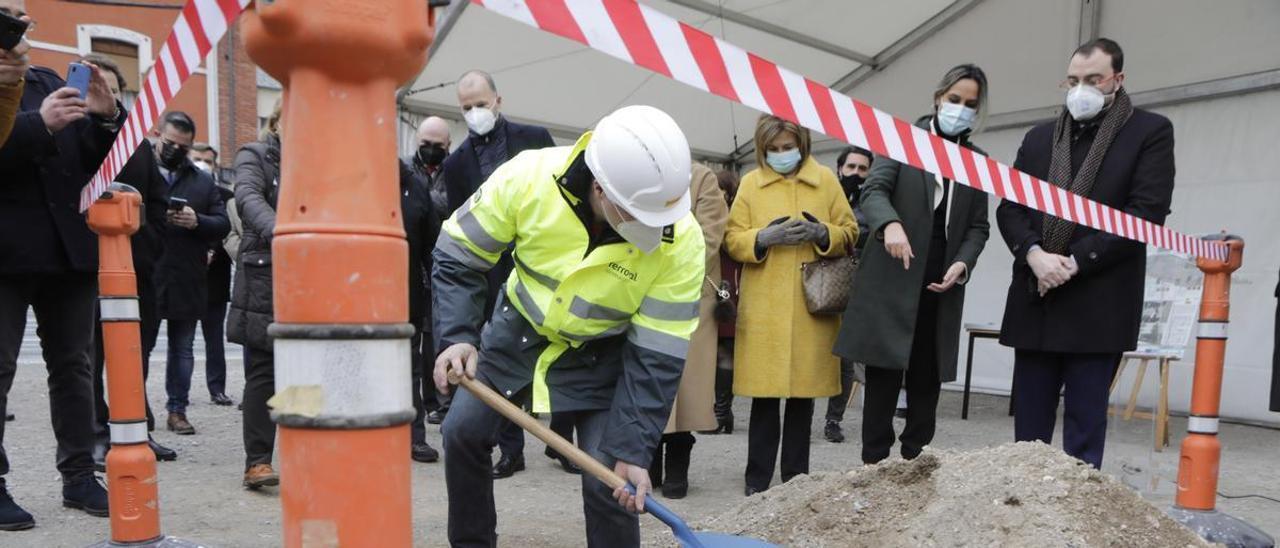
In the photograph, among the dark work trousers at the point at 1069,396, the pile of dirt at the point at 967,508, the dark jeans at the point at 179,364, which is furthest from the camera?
the dark jeans at the point at 179,364

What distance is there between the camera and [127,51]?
61.6 ft

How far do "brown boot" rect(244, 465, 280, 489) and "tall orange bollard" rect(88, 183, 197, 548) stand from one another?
46.6 inches

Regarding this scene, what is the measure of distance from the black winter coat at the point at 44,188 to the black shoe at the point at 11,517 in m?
0.87

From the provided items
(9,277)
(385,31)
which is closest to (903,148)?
(385,31)

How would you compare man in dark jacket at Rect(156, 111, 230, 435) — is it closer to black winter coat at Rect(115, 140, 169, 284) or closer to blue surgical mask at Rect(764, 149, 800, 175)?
black winter coat at Rect(115, 140, 169, 284)

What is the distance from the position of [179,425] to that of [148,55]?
54.4ft

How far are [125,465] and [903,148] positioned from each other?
2.40 metres

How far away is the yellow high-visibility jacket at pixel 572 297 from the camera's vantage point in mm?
2447

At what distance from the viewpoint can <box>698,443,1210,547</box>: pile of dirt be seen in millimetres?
2736

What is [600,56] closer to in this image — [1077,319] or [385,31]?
[1077,319]

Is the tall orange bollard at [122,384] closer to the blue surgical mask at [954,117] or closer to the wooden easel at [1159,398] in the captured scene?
the blue surgical mask at [954,117]

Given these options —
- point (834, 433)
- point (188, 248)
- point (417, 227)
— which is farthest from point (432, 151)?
point (834, 433)

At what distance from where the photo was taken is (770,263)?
4047mm

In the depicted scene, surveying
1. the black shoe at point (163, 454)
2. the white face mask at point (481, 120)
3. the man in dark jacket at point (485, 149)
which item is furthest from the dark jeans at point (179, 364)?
the white face mask at point (481, 120)
